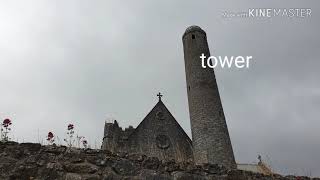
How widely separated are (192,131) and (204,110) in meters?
1.75

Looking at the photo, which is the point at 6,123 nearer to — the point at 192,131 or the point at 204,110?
the point at 192,131

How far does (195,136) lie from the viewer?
25047mm

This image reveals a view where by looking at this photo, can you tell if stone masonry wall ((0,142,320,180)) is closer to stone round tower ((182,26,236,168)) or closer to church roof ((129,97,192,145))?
stone round tower ((182,26,236,168))

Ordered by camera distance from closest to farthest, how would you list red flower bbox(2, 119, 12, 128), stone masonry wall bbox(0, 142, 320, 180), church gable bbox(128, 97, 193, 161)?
stone masonry wall bbox(0, 142, 320, 180)
red flower bbox(2, 119, 12, 128)
church gable bbox(128, 97, 193, 161)

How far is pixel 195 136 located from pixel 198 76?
4.96 meters

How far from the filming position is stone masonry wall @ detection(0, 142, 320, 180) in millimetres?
4695

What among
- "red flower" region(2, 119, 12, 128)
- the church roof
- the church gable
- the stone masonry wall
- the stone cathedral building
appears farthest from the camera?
the church roof

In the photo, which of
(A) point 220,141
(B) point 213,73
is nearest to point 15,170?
(A) point 220,141

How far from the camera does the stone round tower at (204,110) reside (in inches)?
933

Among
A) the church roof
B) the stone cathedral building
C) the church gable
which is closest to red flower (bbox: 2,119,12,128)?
the stone cathedral building

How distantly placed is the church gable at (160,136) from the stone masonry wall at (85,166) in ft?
58.2

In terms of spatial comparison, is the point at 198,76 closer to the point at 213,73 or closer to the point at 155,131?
the point at 213,73

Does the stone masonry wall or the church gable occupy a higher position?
the church gable

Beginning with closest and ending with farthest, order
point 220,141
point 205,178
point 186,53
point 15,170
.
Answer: point 15,170
point 205,178
point 220,141
point 186,53
